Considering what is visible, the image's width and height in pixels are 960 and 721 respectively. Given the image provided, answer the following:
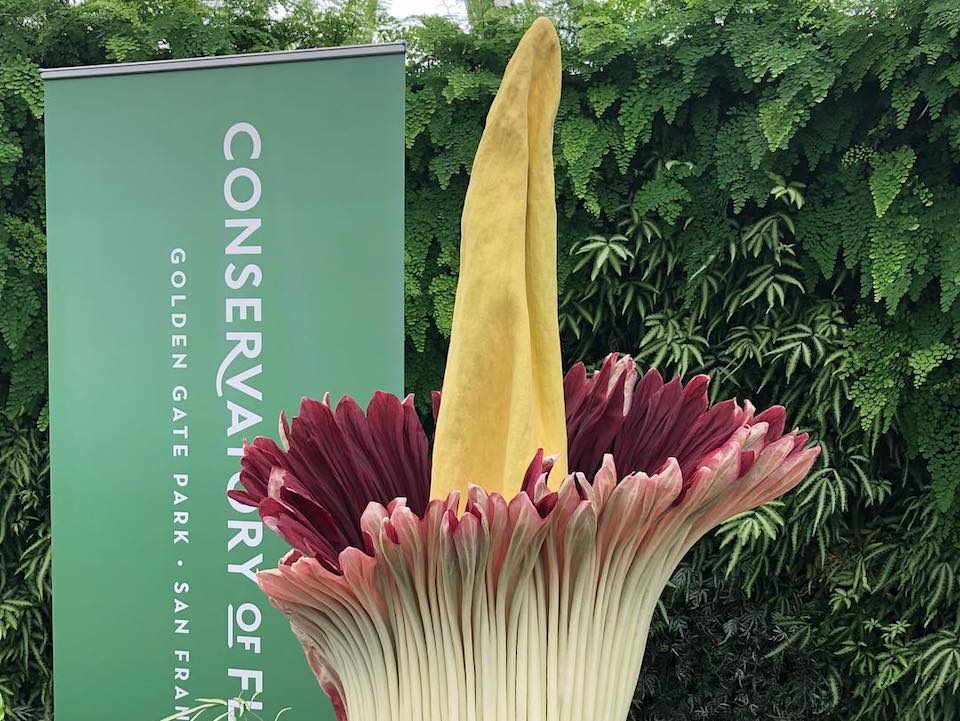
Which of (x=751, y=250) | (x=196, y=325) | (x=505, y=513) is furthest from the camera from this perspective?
(x=751, y=250)

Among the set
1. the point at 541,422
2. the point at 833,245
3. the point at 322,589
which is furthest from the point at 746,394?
the point at 322,589

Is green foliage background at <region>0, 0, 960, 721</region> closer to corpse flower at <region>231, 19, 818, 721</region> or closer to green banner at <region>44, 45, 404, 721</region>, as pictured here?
green banner at <region>44, 45, 404, 721</region>

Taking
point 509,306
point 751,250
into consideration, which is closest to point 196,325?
point 509,306

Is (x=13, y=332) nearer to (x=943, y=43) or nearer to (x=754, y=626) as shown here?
(x=754, y=626)

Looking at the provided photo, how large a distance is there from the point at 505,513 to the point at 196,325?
919 millimetres

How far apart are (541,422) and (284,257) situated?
759mm

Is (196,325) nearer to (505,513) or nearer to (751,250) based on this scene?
(505,513)

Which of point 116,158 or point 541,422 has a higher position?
A: point 116,158

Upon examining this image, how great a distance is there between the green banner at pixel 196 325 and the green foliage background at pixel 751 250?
2.26 feet

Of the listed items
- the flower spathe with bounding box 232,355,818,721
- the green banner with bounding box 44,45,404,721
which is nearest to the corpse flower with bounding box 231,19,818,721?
the flower spathe with bounding box 232,355,818,721

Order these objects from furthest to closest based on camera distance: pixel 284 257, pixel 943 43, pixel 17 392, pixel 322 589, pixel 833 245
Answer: pixel 17 392, pixel 833 245, pixel 943 43, pixel 284 257, pixel 322 589

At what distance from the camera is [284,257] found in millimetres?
1139

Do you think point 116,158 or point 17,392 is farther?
point 17,392

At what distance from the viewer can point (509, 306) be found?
451 millimetres
